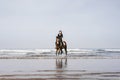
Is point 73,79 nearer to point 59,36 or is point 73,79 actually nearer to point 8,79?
point 8,79

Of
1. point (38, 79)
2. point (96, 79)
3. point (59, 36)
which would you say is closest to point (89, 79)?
point (96, 79)

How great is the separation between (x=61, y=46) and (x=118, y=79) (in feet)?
65.2

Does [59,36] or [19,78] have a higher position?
[59,36]

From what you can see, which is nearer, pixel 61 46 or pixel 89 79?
pixel 89 79

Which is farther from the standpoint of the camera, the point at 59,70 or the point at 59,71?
the point at 59,70

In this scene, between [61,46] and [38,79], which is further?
[61,46]

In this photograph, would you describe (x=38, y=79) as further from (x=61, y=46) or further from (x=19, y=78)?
(x=61, y=46)

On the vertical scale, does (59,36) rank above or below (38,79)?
above

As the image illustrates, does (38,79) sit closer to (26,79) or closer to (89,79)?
(26,79)

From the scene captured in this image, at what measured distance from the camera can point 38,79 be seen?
10.5 metres

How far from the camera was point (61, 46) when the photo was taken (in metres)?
30.2

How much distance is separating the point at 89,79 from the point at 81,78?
1.37 feet

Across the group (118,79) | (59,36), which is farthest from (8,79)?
(59,36)

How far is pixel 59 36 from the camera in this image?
29500mm
